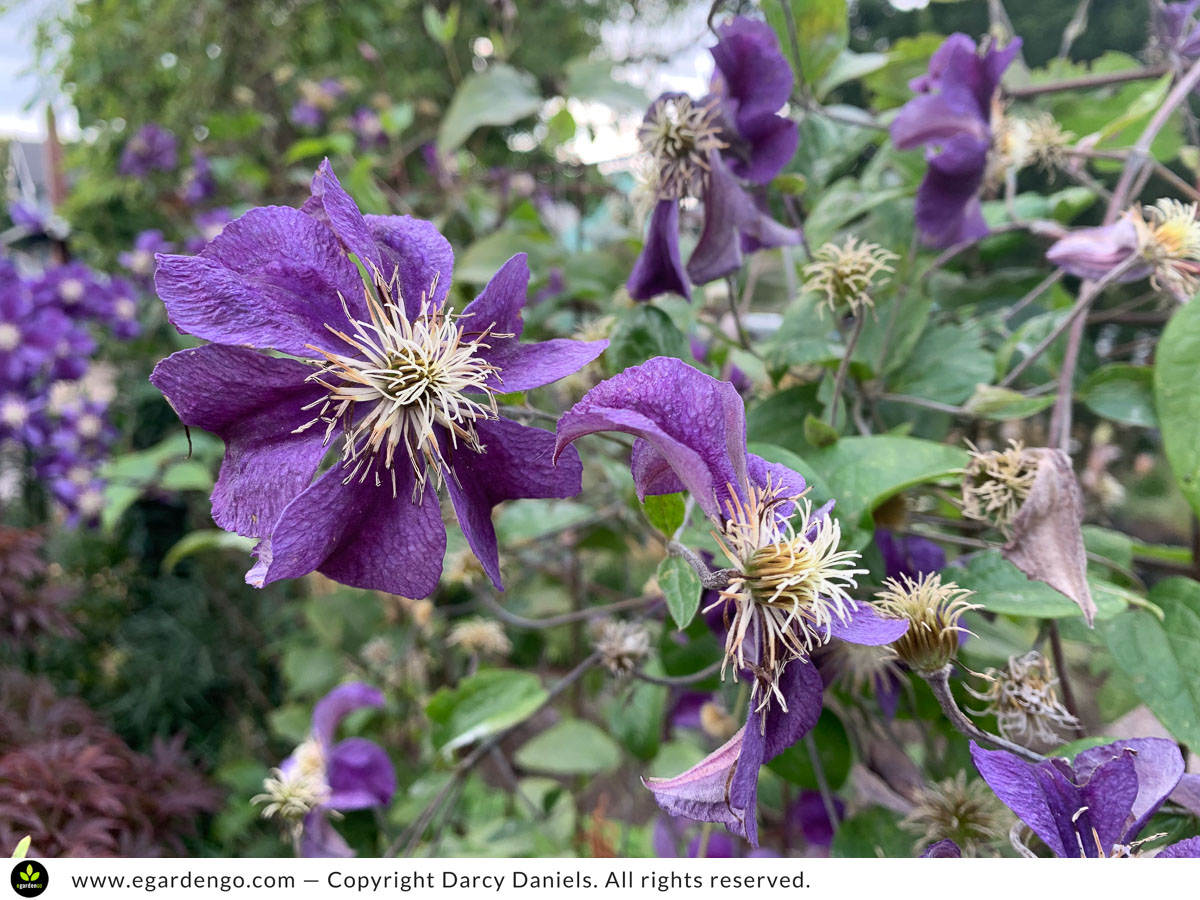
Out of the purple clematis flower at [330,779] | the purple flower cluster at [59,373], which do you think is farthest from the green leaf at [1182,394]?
the purple flower cluster at [59,373]

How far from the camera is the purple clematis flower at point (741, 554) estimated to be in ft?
0.78

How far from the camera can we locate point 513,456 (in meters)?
0.30

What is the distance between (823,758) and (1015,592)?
18cm

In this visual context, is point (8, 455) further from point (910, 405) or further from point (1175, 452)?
point (1175, 452)

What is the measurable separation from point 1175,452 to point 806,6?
1.10 ft

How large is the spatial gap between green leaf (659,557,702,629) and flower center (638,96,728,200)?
200mm

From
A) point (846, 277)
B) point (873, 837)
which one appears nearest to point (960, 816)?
point (873, 837)

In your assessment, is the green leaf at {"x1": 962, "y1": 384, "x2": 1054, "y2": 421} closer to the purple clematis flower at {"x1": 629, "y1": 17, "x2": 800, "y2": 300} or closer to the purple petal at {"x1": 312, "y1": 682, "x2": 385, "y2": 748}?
the purple clematis flower at {"x1": 629, "y1": 17, "x2": 800, "y2": 300}

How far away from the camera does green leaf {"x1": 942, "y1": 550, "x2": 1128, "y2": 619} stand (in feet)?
1.03

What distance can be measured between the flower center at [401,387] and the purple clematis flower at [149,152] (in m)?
1.82

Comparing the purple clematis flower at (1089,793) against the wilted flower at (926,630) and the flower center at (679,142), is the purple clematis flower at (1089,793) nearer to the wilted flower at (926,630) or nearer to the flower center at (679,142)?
the wilted flower at (926,630)

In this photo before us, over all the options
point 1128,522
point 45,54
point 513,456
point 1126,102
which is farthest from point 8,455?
point 1128,522

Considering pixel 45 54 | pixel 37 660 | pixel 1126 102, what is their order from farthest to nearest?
pixel 45 54 → pixel 37 660 → pixel 1126 102

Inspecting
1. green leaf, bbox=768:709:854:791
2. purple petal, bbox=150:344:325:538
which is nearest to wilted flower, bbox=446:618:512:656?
green leaf, bbox=768:709:854:791
